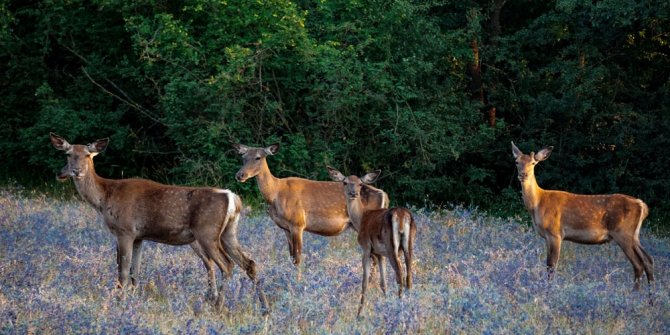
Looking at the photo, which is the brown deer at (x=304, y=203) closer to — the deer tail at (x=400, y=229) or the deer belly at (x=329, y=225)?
the deer belly at (x=329, y=225)

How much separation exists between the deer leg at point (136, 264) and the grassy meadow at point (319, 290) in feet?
0.50

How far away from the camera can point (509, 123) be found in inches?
862

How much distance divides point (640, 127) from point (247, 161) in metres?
9.38

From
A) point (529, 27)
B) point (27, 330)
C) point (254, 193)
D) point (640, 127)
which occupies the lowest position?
point (254, 193)

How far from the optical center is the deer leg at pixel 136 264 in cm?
998

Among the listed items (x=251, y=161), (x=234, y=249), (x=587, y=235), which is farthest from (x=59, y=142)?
(x=587, y=235)

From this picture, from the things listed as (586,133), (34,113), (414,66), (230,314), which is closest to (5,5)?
(34,113)

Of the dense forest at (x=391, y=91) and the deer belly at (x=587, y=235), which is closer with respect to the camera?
the deer belly at (x=587, y=235)

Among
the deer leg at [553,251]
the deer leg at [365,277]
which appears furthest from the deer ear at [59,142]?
the deer leg at [553,251]

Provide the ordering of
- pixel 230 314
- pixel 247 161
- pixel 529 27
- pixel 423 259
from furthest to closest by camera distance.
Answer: pixel 529 27, pixel 247 161, pixel 423 259, pixel 230 314

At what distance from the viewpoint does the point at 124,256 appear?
9930 mm

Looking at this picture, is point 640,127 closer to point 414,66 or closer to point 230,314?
point 414,66

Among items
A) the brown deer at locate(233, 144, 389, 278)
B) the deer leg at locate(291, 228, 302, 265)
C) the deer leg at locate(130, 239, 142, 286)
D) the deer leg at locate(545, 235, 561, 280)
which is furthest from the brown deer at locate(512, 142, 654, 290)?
the deer leg at locate(130, 239, 142, 286)

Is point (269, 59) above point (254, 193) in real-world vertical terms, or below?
above
